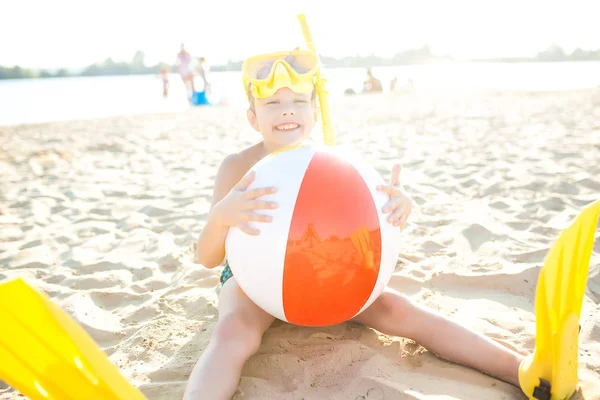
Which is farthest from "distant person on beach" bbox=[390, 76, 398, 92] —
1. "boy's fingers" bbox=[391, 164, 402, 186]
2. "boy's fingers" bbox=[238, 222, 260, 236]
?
"boy's fingers" bbox=[238, 222, 260, 236]

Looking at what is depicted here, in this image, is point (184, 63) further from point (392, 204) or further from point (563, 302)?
point (563, 302)

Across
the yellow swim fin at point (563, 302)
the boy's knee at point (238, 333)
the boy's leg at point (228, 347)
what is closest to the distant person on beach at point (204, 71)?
the boy's leg at point (228, 347)

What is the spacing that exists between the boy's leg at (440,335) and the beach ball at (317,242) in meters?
0.34

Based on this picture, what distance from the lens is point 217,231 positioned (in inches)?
87.1

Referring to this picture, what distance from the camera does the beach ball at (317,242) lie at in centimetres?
189

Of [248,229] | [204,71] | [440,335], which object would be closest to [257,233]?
[248,229]

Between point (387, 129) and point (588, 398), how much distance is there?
794 cm

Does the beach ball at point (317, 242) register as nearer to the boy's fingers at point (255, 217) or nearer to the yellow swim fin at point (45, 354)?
the boy's fingers at point (255, 217)

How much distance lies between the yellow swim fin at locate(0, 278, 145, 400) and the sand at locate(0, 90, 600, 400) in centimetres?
59

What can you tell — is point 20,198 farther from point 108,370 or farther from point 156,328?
point 108,370

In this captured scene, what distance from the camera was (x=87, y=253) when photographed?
12.6 ft

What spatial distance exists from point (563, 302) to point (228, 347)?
136 cm

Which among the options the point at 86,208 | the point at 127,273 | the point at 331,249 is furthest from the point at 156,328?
the point at 86,208

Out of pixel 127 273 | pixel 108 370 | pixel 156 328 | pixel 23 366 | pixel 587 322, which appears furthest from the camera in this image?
pixel 127 273
